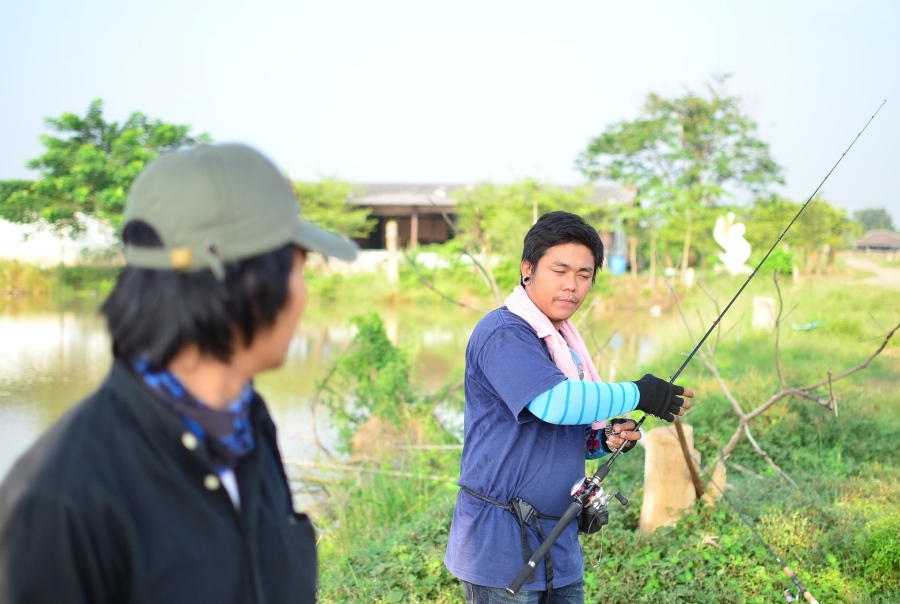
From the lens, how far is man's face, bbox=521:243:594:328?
7.51 feet

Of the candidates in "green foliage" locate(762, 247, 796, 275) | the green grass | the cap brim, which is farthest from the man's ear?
"green foliage" locate(762, 247, 796, 275)

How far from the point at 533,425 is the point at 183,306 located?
1.33 metres

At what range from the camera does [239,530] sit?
1094 mm

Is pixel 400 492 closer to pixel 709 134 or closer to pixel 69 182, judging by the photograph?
pixel 69 182

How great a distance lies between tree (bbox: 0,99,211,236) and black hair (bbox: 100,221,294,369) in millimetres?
18662

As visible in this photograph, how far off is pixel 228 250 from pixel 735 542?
353cm

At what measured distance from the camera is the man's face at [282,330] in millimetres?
1093

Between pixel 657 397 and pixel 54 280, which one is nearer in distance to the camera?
pixel 657 397

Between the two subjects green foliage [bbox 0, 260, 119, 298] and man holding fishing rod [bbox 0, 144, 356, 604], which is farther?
green foliage [bbox 0, 260, 119, 298]

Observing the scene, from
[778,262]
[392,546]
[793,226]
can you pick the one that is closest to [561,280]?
[392,546]

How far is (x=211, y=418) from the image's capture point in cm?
107

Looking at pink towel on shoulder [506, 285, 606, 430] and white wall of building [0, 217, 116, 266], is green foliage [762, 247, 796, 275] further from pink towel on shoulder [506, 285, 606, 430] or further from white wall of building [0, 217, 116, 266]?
white wall of building [0, 217, 116, 266]

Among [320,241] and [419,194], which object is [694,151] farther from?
[320,241]

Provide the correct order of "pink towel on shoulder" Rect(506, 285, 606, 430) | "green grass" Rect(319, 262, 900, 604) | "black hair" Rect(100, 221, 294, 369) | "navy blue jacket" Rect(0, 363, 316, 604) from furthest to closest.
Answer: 1. "green grass" Rect(319, 262, 900, 604)
2. "pink towel on shoulder" Rect(506, 285, 606, 430)
3. "black hair" Rect(100, 221, 294, 369)
4. "navy blue jacket" Rect(0, 363, 316, 604)
